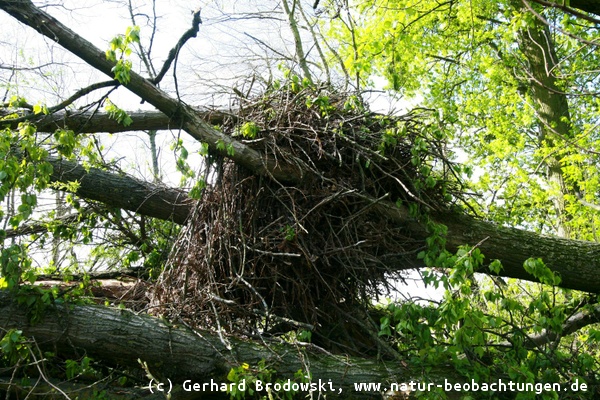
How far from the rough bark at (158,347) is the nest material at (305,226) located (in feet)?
0.94

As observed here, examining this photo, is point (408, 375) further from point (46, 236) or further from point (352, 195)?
point (46, 236)

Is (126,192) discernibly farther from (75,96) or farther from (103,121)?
(75,96)

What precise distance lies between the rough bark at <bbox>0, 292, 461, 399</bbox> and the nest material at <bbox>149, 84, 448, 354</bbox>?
286mm

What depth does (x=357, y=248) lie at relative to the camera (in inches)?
170

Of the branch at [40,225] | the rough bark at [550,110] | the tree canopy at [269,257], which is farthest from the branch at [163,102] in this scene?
the rough bark at [550,110]

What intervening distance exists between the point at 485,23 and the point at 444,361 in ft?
27.1

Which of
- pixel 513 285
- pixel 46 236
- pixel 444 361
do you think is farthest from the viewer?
pixel 513 285

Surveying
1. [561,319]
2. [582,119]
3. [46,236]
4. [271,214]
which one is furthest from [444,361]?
[582,119]

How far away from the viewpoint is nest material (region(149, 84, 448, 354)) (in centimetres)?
416

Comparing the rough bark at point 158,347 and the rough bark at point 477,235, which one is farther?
the rough bark at point 477,235

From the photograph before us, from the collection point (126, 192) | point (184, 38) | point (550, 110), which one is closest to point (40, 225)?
point (126, 192)

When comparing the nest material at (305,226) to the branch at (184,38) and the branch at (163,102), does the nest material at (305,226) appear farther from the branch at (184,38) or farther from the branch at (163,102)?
the branch at (184,38)

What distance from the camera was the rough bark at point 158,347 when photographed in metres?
3.55

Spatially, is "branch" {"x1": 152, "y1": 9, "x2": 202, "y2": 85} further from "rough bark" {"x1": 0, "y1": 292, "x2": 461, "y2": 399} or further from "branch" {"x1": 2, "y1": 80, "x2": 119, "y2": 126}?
"rough bark" {"x1": 0, "y1": 292, "x2": 461, "y2": 399}
